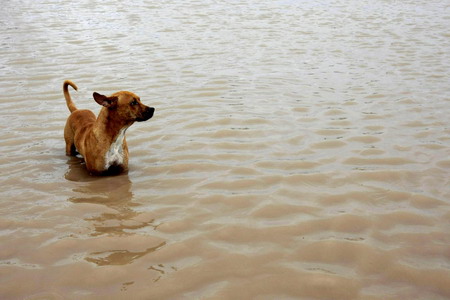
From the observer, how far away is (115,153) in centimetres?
520

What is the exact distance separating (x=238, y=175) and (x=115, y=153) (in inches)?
53.8

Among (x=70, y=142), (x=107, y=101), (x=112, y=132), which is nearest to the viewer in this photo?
(x=107, y=101)

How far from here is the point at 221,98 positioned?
7.61 metres

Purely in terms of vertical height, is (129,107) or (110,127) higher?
(129,107)

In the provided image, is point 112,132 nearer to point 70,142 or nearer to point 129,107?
point 129,107

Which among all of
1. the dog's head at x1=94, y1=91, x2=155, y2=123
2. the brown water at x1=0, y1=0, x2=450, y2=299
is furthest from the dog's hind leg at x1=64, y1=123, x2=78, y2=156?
the dog's head at x1=94, y1=91, x2=155, y2=123

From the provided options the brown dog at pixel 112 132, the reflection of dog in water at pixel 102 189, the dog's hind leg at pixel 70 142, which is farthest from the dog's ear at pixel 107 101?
the dog's hind leg at pixel 70 142

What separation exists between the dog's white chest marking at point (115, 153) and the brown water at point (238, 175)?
20 centimetres

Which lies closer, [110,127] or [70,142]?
[110,127]

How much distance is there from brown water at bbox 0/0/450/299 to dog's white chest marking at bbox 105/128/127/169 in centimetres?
20

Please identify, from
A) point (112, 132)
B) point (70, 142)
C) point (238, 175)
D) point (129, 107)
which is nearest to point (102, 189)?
point (112, 132)

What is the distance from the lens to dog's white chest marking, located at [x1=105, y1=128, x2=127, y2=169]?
516 centimetres

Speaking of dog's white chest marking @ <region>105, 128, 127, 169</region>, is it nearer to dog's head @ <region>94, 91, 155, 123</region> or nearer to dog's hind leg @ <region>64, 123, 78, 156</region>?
dog's head @ <region>94, 91, 155, 123</region>

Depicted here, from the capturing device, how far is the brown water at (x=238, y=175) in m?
3.41
